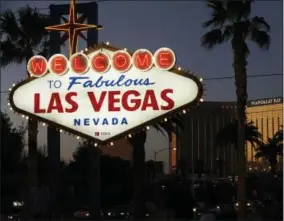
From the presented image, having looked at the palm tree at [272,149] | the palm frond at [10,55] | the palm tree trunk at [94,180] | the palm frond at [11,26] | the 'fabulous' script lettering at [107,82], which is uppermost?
the palm frond at [11,26]

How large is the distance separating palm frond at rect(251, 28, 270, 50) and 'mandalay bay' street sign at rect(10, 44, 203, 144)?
29.2 ft

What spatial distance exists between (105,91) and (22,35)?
9418 mm

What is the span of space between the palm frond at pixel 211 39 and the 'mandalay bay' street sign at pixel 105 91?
323 inches

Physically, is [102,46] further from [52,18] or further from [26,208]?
[26,208]

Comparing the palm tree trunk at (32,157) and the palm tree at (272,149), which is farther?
the palm tree at (272,149)

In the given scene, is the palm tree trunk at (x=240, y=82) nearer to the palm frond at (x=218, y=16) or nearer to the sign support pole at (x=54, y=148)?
the palm frond at (x=218, y=16)

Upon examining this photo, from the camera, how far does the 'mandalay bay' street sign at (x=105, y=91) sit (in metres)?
15.4

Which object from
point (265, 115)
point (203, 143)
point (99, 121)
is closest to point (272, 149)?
point (265, 115)

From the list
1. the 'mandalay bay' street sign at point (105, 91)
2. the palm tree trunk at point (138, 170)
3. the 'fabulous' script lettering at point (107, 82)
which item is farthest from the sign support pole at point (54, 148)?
the palm tree trunk at point (138, 170)

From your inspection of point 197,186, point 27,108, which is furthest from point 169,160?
point 27,108

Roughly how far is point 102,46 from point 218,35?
8.80m

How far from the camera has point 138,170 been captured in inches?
871

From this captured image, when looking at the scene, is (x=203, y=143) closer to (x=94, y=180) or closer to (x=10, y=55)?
(x=10, y=55)

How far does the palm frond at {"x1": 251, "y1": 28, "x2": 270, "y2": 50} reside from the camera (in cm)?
2348
